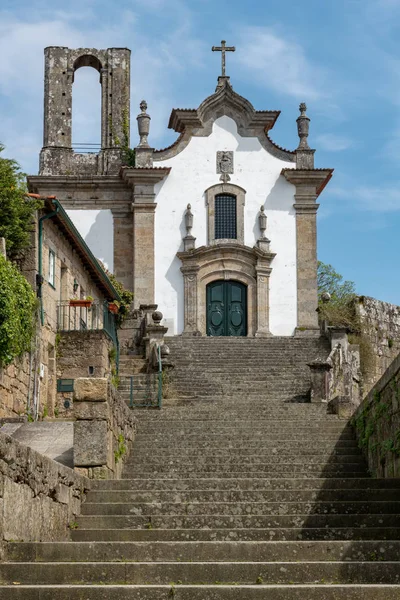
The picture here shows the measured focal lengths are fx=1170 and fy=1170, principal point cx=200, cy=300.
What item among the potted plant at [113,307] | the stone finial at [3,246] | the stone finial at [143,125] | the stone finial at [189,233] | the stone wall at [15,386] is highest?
the stone finial at [143,125]

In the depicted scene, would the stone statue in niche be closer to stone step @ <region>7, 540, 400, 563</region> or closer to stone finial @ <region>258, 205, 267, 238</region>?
stone finial @ <region>258, 205, 267, 238</region>

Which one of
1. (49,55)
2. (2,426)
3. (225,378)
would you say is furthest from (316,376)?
(49,55)

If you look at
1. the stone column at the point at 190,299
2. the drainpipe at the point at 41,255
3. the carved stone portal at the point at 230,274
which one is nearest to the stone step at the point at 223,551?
the drainpipe at the point at 41,255

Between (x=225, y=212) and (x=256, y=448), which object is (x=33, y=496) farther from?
(x=225, y=212)

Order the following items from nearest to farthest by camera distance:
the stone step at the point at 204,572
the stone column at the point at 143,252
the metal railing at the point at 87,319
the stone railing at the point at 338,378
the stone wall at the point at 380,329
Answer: the stone step at the point at 204,572, the stone railing at the point at 338,378, the metal railing at the point at 87,319, the stone wall at the point at 380,329, the stone column at the point at 143,252

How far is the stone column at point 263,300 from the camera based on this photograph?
116ft

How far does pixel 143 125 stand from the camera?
37.2 m

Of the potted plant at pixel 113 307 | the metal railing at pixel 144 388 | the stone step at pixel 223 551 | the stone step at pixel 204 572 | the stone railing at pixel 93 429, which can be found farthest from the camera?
the potted plant at pixel 113 307

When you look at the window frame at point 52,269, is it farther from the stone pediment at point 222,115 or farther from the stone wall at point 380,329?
the stone pediment at point 222,115

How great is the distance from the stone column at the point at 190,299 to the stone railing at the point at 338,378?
7.06 m

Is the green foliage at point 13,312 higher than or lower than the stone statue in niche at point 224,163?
lower

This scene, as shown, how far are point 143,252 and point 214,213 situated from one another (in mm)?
2560

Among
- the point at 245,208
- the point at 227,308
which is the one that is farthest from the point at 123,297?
the point at 245,208

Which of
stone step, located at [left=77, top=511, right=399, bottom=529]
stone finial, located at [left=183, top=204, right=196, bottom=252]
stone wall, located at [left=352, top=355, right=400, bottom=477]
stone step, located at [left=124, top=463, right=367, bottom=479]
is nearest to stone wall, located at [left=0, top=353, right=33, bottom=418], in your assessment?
stone step, located at [left=124, top=463, right=367, bottom=479]
